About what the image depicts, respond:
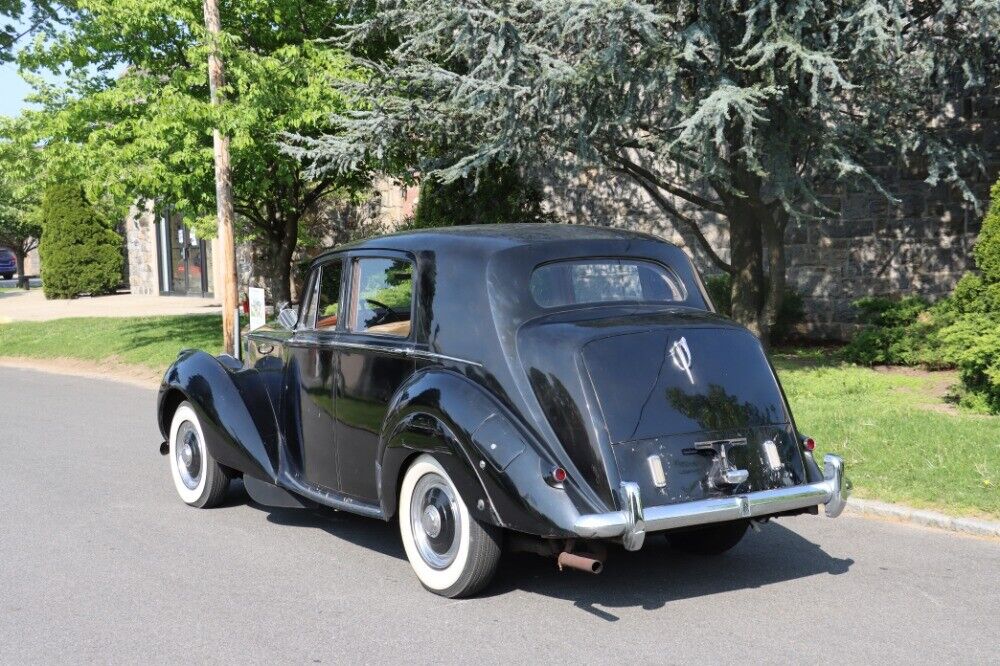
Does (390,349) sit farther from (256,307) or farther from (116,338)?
(116,338)

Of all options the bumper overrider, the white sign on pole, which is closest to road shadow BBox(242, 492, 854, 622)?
the bumper overrider

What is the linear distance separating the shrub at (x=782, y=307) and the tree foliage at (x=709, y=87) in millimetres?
2113

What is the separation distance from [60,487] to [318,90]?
796cm

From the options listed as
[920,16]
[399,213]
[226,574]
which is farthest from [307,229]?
[226,574]

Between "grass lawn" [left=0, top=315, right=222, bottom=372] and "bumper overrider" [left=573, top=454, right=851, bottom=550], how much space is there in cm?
1229

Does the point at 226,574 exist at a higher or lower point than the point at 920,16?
lower

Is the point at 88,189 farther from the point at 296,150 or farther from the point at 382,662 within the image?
the point at 382,662

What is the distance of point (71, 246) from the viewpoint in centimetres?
3106

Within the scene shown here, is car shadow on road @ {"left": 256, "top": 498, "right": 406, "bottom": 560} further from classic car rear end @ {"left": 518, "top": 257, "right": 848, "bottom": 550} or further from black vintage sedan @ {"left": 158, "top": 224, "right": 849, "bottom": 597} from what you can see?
classic car rear end @ {"left": 518, "top": 257, "right": 848, "bottom": 550}

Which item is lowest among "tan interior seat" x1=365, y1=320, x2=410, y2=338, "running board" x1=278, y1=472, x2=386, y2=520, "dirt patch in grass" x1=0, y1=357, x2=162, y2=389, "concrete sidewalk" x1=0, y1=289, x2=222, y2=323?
"dirt patch in grass" x1=0, y1=357, x2=162, y2=389

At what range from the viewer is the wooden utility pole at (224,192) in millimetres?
14117

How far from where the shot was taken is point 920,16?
40.4 ft

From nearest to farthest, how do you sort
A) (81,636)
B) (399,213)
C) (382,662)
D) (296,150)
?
(382,662) → (81,636) → (296,150) → (399,213)

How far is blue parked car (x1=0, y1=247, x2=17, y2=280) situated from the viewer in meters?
55.8
